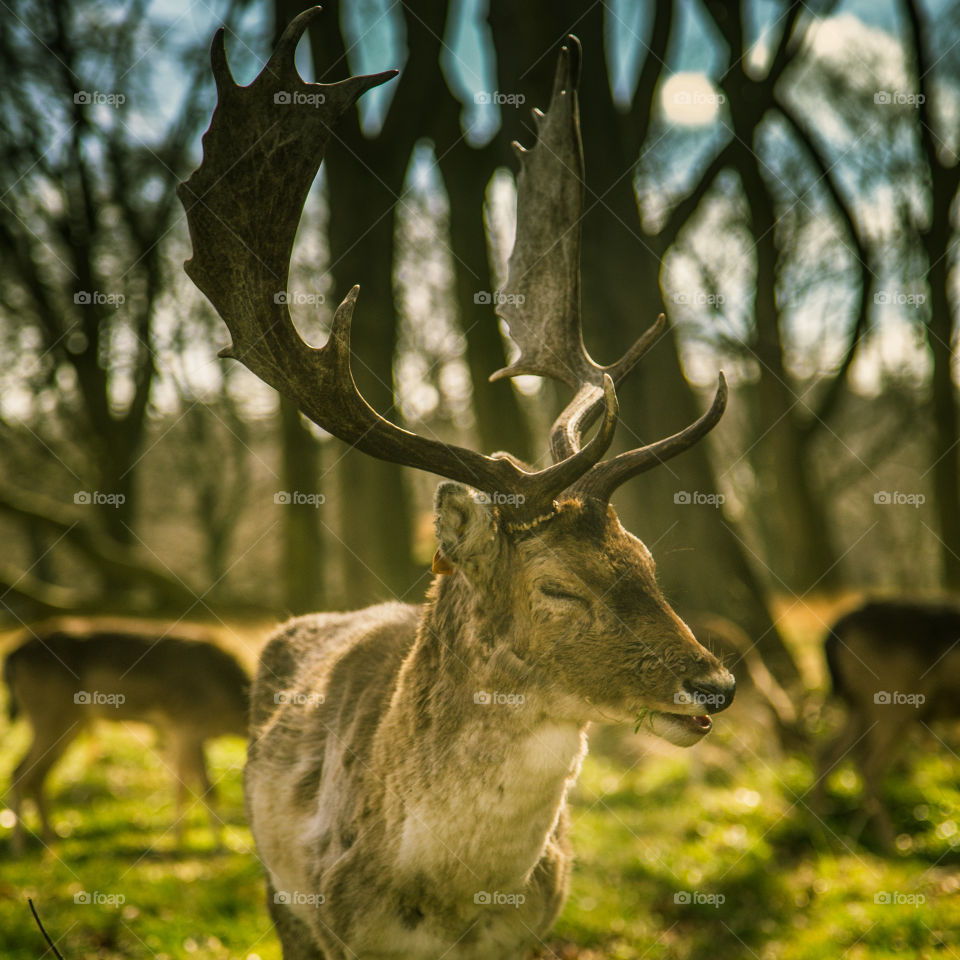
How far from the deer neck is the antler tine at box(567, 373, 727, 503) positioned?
58 centimetres

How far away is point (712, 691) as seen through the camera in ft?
9.04

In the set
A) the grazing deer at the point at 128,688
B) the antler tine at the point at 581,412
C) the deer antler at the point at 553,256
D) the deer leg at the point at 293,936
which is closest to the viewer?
the antler tine at the point at 581,412

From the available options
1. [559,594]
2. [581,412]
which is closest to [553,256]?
[581,412]

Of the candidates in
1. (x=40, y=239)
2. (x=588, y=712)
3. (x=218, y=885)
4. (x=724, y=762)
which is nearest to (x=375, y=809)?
(x=588, y=712)

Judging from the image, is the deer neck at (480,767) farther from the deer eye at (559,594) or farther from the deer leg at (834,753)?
the deer leg at (834,753)

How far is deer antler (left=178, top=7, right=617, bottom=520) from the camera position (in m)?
3.14

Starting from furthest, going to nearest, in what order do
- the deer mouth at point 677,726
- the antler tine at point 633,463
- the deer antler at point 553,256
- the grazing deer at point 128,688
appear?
the grazing deer at point 128,688, the deer antler at point 553,256, the antler tine at point 633,463, the deer mouth at point 677,726

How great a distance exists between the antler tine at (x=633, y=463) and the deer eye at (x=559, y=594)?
399 mm

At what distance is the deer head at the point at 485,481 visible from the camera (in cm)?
292

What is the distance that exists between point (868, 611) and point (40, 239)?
1195 cm

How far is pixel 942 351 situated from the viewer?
12.8m

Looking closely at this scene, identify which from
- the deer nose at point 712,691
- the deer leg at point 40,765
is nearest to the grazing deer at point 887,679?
the deer nose at point 712,691

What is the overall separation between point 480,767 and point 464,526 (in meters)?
0.83

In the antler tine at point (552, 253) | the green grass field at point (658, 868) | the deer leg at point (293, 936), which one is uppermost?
the antler tine at point (552, 253)
